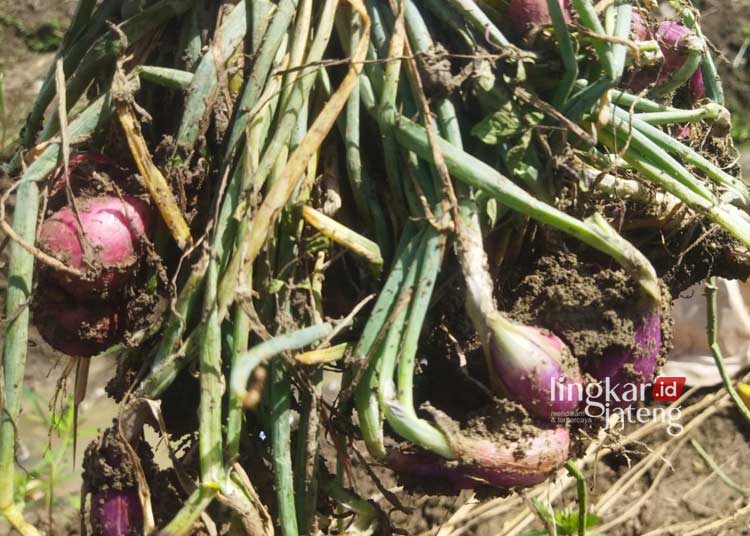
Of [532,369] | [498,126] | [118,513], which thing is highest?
[498,126]

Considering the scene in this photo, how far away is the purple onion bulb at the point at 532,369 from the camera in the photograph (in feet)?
2.23

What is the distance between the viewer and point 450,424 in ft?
2.23

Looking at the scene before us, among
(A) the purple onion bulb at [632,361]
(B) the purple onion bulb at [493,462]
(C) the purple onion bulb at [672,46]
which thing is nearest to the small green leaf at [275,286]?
(B) the purple onion bulb at [493,462]

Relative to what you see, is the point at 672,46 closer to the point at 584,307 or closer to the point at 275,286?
the point at 584,307

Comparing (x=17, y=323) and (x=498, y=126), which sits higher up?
(x=498, y=126)

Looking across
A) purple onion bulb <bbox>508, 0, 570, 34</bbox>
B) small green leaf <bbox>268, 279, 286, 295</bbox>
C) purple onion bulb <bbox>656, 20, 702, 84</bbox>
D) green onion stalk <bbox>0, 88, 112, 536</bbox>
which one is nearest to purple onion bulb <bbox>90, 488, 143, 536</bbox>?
A: green onion stalk <bbox>0, 88, 112, 536</bbox>

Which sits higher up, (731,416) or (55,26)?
(55,26)

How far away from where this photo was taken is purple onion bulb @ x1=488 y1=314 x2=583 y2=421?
68 cm

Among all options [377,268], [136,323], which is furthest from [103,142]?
[377,268]

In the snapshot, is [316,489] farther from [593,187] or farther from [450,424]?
[593,187]

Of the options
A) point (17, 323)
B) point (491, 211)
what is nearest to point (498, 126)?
point (491, 211)

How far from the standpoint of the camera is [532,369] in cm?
68

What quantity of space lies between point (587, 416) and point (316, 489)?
0.23m

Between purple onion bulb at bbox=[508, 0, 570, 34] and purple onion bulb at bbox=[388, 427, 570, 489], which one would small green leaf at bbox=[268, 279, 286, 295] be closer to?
purple onion bulb at bbox=[388, 427, 570, 489]
